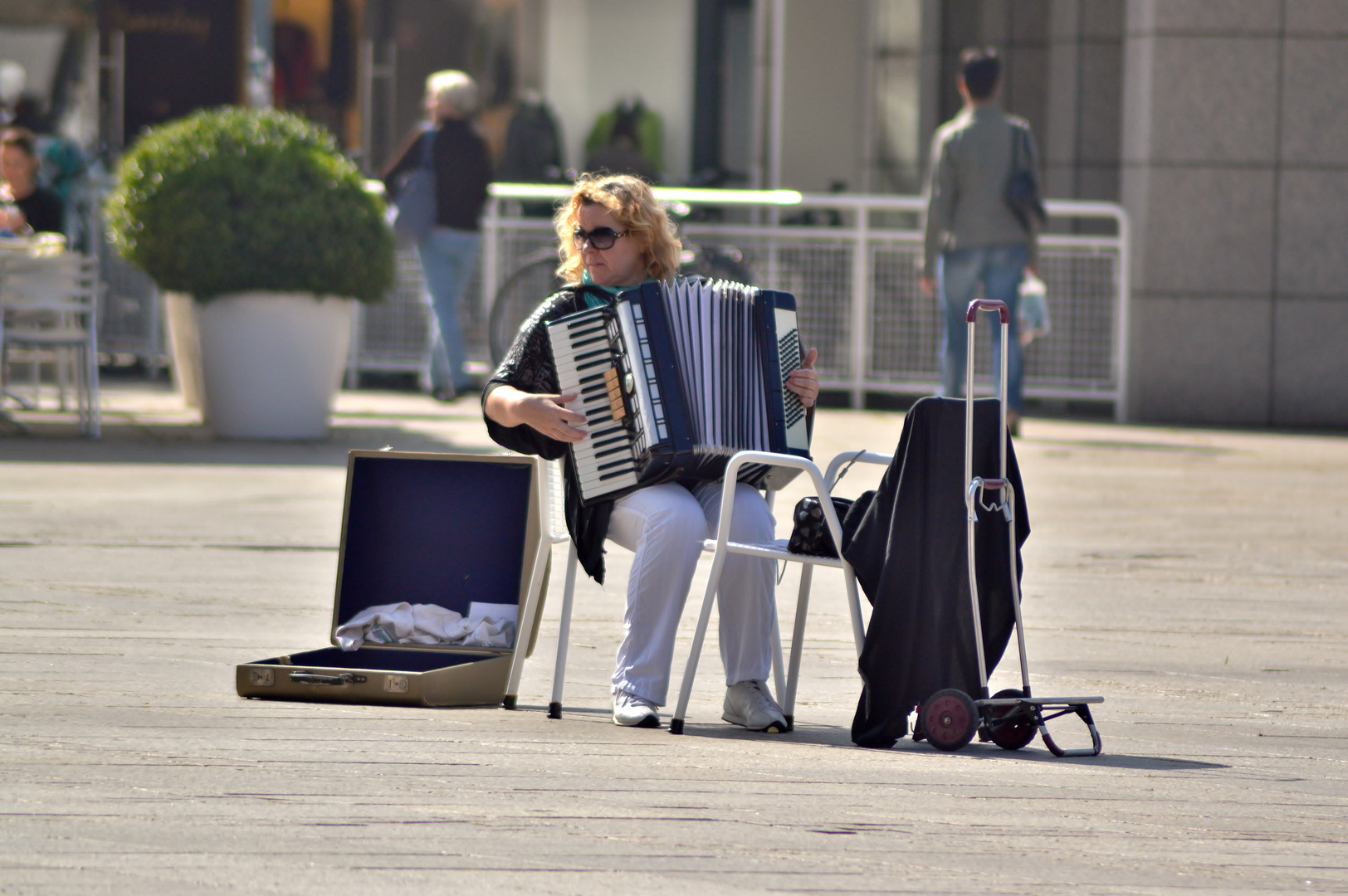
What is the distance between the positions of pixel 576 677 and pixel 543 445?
2.52 ft

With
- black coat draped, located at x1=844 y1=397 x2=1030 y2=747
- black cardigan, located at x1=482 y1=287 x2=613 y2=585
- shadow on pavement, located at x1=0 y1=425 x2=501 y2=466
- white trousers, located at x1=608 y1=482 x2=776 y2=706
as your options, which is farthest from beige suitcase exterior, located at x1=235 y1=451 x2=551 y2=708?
shadow on pavement, located at x1=0 y1=425 x2=501 y2=466

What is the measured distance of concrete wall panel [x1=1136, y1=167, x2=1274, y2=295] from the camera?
12.9 m

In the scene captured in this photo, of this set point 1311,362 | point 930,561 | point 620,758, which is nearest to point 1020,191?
point 1311,362

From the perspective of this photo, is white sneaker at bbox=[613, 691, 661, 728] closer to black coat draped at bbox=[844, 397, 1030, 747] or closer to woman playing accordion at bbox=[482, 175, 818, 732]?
woman playing accordion at bbox=[482, 175, 818, 732]

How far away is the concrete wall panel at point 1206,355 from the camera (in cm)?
1292

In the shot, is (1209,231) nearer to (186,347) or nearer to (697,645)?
(186,347)

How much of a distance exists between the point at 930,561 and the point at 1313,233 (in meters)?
9.11

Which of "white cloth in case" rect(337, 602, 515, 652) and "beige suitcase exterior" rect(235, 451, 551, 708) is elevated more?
"beige suitcase exterior" rect(235, 451, 551, 708)

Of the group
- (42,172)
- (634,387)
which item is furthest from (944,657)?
(42,172)

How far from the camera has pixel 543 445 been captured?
5.08 metres

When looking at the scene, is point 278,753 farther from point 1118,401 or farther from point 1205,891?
point 1118,401

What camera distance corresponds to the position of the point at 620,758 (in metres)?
4.44

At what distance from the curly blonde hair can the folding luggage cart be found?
963 mm

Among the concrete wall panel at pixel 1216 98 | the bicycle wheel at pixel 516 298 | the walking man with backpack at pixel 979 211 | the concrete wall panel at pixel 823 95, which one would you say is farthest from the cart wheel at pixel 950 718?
the concrete wall panel at pixel 823 95
